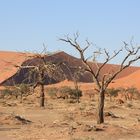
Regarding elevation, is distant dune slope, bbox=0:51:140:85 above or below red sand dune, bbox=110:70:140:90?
above

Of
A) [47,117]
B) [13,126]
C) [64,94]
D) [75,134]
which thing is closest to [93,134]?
[75,134]

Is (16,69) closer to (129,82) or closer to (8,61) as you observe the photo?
(8,61)

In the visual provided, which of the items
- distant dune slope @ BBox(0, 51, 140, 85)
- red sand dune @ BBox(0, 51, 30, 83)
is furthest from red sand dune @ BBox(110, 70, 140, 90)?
red sand dune @ BBox(0, 51, 30, 83)

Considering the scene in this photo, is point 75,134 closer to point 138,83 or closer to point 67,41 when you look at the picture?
point 67,41

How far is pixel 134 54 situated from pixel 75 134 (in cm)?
764

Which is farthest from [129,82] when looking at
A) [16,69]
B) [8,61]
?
[16,69]

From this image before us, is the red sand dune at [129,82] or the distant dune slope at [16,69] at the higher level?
the distant dune slope at [16,69]

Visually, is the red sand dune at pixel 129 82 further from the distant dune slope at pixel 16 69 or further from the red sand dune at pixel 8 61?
the red sand dune at pixel 8 61

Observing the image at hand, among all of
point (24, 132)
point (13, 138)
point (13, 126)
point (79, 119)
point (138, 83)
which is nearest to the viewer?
point (13, 138)

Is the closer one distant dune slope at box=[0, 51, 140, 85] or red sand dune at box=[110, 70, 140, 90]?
distant dune slope at box=[0, 51, 140, 85]

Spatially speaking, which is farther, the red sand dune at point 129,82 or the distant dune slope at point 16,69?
the red sand dune at point 129,82

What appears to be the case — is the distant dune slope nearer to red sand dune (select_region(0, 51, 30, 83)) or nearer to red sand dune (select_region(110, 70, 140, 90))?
red sand dune (select_region(0, 51, 30, 83))

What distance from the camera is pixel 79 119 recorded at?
33656 millimetres

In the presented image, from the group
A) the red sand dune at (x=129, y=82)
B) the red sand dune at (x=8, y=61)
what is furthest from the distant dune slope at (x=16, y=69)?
the red sand dune at (x=129, y=82)
